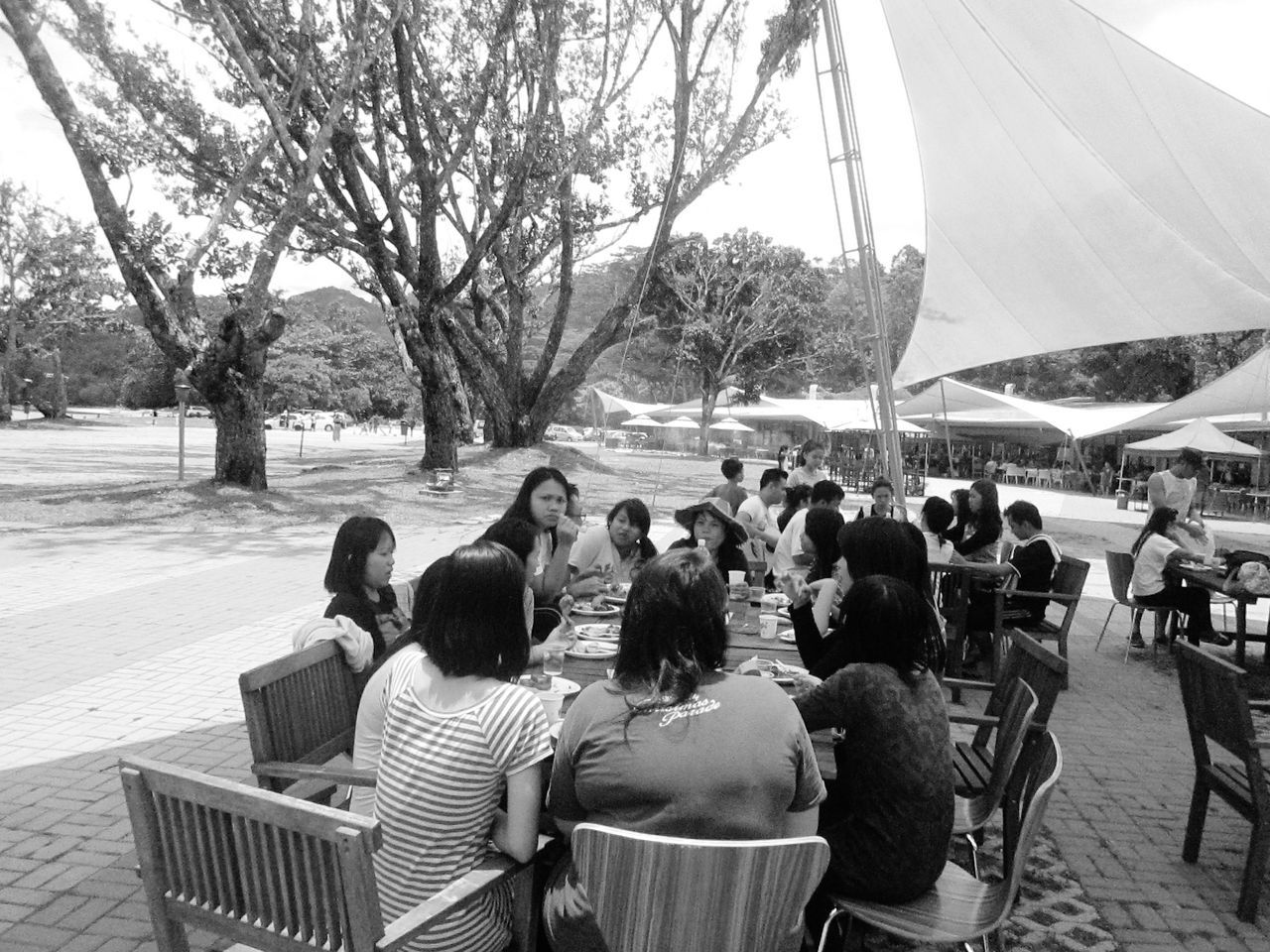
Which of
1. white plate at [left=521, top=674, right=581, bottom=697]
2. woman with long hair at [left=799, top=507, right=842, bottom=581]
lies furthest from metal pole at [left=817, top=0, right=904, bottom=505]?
white plate at [left=521, top=674, right=581, bottom=697]

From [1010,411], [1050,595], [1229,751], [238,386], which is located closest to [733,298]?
[1010,411]

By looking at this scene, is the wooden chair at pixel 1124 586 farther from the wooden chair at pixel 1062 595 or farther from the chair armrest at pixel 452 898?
the chair armrest at pixel 452 898

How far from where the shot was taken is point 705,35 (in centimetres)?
1783

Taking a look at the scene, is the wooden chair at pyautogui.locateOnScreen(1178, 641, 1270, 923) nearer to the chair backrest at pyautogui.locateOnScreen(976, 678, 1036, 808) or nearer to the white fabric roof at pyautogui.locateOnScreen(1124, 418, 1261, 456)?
the chair backrest at pyautogui.locateOnScreen(976, 678, 1036, 808)

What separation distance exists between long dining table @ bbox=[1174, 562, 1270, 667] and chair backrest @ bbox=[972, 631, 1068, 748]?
3381 mm

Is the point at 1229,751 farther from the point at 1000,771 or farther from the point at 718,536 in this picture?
the point at 718,536

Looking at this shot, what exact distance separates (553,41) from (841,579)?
570 inches

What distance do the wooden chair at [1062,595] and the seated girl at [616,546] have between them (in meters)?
2.66

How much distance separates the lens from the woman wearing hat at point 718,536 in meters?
6.23

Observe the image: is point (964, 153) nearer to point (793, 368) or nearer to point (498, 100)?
point (498, 100)

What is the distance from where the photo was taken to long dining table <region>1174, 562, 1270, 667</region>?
6594mm

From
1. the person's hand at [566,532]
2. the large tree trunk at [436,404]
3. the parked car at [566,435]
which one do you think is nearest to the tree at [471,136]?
the large tree trunk at [436,404]

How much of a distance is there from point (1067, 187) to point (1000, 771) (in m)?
6.33

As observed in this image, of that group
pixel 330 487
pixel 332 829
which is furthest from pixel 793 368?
pixel 332 829
